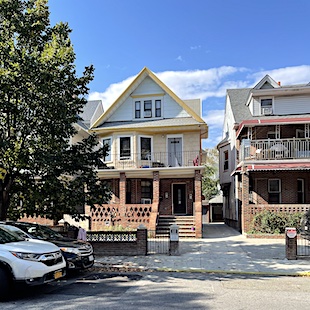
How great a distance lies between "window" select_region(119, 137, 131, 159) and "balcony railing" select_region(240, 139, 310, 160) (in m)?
7.56

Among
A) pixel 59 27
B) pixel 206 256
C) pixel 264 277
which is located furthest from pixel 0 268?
pixel 59 27

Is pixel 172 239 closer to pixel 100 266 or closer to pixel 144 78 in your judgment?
pixel 100 266

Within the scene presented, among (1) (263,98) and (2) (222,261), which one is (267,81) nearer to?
(1) (263,98)

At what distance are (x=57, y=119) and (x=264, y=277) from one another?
8.29 meters

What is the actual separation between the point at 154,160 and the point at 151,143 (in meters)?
1.21

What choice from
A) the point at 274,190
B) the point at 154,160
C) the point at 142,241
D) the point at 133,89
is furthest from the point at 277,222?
the point at 133,89

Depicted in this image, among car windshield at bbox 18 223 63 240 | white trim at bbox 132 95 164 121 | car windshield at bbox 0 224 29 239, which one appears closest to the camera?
car windshield at bbox 0 224 29 239

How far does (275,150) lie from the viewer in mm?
19734

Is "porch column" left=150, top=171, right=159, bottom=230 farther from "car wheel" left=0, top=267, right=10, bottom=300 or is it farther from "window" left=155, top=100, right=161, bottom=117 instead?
"car wheel" left=0, top=267, right=10, bottom=300

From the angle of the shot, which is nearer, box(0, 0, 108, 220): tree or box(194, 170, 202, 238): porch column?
box(0, 0, 108, 220): tree

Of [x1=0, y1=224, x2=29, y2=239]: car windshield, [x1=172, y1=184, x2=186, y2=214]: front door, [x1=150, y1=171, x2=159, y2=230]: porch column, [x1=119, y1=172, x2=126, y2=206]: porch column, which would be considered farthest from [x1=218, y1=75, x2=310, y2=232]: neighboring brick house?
[x1=0, y1=224, x2=29, y2=239]: car windshield

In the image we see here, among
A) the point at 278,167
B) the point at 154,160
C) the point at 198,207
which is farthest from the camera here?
the point at 154,160

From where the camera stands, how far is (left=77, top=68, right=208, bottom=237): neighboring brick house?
23.0 m

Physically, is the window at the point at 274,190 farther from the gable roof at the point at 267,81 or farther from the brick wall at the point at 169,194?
the gable roof at the point at 267,81
